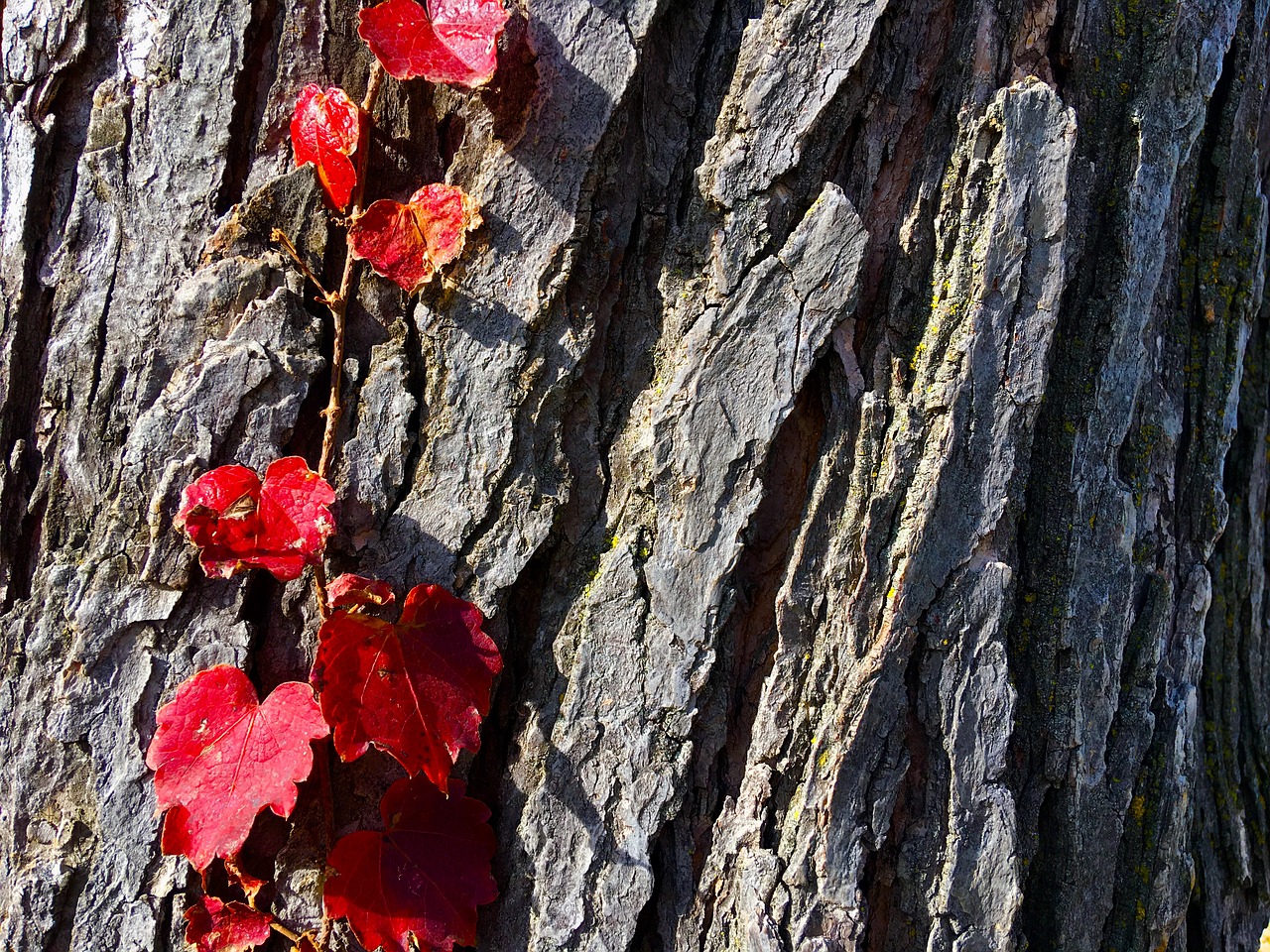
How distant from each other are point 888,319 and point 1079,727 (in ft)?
2.17

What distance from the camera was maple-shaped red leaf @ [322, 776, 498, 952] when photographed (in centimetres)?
112

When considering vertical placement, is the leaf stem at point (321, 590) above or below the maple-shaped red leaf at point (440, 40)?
below

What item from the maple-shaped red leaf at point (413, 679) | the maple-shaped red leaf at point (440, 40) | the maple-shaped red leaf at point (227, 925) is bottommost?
the maple-shaped red leaf at point (227, 925)

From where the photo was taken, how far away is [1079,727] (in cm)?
126

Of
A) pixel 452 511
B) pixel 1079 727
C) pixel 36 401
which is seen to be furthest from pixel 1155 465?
pixel 36 401

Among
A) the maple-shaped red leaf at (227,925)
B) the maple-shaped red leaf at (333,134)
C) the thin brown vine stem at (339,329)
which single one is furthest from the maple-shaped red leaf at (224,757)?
the maple-shaped red leaf at (333,134)

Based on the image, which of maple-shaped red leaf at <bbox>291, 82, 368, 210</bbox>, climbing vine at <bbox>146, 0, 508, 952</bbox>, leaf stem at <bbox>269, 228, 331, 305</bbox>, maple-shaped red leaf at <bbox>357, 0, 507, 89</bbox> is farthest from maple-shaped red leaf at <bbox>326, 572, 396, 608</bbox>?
maple-shaped red leaf at <bbox>357, 0, 507, 89</bbox>

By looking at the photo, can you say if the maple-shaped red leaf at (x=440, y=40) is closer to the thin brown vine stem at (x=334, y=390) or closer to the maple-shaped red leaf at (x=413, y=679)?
the thin brown vine stem at (x=334, y=390)

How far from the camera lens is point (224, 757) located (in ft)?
3.57

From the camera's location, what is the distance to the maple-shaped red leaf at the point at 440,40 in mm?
1073

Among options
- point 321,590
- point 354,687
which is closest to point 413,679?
point 354,687

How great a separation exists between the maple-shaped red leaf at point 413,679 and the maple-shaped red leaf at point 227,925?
0.29 metres

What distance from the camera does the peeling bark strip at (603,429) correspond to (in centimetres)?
116

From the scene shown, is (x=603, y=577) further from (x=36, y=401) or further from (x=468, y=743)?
(x=36, y=401)
